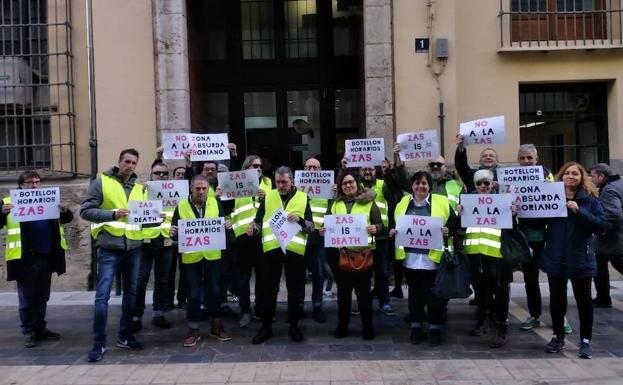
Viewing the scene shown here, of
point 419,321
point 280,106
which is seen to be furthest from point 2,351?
point 280,106

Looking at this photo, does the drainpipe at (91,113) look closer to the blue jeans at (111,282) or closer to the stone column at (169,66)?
the stone column at (169,66)

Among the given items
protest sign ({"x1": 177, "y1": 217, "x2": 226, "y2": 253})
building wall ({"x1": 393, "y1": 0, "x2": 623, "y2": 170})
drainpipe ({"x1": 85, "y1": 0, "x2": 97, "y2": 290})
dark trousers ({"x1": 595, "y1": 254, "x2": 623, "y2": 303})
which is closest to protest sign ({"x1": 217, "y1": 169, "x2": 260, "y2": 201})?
protest sign ({"x1": 177, "y1": 217, "x2": 226, "y2": 253})

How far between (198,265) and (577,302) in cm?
390

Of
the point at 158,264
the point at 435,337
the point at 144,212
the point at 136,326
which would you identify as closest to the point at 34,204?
the point at 144,212

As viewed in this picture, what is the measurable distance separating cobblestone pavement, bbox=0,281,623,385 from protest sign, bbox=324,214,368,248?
3.61 ft

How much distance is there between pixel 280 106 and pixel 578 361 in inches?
308

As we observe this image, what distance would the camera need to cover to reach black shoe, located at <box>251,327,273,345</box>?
6.39 meters

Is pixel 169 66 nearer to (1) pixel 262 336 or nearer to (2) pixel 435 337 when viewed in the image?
(1) pixel 262 336

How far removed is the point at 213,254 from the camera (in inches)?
253

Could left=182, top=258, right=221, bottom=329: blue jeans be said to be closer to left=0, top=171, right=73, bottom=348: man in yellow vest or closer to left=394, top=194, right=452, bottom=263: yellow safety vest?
left=0, top=171, right=73, bottom=348: man in yellow vest

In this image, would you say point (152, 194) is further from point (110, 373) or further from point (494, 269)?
point (494, 269)

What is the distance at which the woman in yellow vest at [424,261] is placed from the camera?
6.15 meters

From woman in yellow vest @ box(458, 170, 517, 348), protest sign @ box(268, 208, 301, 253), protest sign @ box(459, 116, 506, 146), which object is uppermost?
protest sign @ box(459, 116, 506, 146)

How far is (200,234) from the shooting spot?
6246mm
